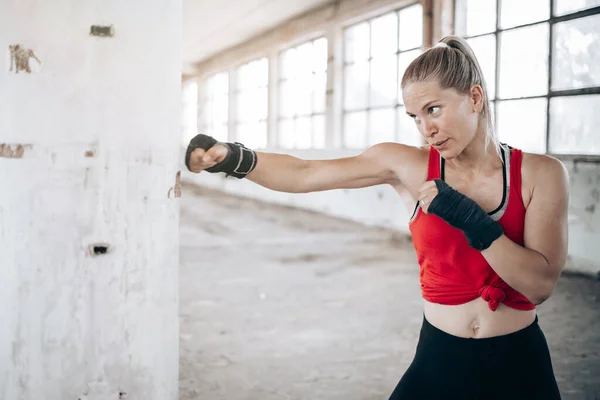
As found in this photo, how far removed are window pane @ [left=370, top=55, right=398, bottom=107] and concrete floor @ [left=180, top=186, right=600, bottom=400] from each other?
5.39ft

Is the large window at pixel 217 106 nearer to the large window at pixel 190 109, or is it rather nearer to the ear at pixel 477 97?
the large window at pixel 190 109

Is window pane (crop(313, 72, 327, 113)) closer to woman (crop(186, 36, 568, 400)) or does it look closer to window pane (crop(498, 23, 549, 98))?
window pane (crop(498, 23, 549, 98))

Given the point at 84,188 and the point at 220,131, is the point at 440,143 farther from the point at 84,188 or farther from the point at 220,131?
the point at 220,131

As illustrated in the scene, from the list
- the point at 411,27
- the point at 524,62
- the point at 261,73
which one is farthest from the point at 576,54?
the point at 261,73

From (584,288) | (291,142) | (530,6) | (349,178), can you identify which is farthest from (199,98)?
(349,178)

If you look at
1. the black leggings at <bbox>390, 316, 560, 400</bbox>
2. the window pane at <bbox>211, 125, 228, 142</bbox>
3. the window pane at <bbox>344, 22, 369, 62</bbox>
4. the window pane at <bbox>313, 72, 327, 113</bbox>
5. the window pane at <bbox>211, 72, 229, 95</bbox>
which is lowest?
the black leggings at <bbox>390, 316, 560, 400</bbox>

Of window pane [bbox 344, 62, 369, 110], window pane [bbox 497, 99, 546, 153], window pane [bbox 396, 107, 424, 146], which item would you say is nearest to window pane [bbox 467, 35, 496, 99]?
window pane [bbox 497, 99, 546, 153]

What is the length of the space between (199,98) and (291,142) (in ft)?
15.1

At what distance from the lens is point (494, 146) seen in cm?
143

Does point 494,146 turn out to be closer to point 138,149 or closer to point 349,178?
point 349,178

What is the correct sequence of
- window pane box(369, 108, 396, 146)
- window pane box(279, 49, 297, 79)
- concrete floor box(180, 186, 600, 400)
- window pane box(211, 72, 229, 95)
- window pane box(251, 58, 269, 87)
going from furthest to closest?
1. window pane box(211, 72, 229, 95)
2. window pane box(251, 58, 269, 87)
3. window pane box(279, 49, 297, 79)
4. window pane box(369, 108, 396, 146)
5. concrete floor box(180, 186, 600, 400)

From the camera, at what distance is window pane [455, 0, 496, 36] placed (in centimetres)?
477

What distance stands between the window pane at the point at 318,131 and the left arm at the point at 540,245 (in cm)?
623

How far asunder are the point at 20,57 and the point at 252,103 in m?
8.55
